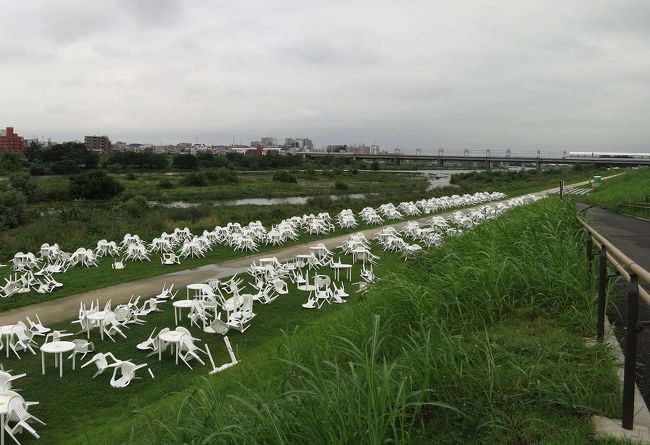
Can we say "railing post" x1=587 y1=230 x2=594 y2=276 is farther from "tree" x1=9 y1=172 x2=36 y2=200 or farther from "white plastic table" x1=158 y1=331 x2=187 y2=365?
"tree" x1=9 y1=172 x2=36 y2=200

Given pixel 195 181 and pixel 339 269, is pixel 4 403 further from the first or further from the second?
A: pixel 195 181

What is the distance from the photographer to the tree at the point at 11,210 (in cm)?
2895

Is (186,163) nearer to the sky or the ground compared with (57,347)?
nearer to the sky

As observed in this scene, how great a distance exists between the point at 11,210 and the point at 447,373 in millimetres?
32042

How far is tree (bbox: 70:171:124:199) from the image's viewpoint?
4978 cm

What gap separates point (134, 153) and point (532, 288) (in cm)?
9784

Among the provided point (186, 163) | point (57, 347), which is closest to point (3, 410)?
point (57, 347)

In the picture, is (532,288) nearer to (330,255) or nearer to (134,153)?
(330,255)

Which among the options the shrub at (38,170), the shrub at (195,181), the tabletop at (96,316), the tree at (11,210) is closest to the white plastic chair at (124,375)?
the tabletop at (96,316)

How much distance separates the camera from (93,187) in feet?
164

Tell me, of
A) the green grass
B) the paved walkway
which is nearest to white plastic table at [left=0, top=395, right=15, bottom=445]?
the green grass

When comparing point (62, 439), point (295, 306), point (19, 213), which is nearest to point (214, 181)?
point (19, 213)

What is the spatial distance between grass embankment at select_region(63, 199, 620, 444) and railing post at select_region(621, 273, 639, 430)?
261 mm

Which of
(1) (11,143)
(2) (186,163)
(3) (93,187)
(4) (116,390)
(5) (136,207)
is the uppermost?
(1) (11,143)
